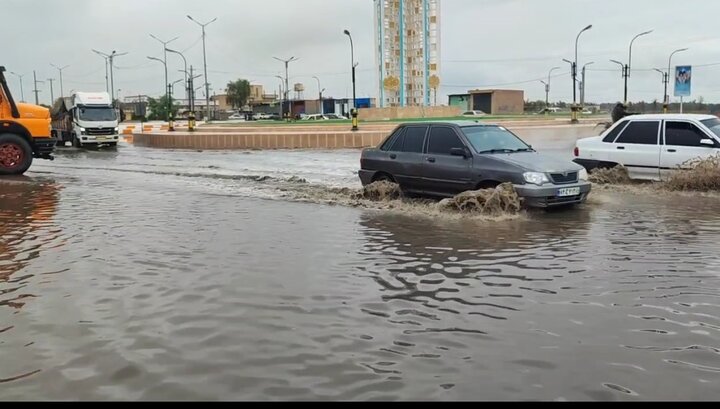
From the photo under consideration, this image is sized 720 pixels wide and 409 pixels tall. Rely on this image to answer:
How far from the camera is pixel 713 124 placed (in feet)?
41.0

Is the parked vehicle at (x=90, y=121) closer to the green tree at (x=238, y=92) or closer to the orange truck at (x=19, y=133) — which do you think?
the orange truck at (x=19, y=133)

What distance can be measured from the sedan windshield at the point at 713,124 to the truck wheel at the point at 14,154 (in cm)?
1711

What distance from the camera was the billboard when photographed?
107 ft

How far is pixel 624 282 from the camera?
6086mm

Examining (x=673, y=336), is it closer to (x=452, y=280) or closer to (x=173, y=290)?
(x=452, y=280)

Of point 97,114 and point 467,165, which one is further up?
point 97,114

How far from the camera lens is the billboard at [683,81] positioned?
3259 cm

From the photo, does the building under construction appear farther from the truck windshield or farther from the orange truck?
the orange truck

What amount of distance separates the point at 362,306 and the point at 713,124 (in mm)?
10172

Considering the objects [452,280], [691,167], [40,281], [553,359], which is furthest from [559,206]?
[40,281]

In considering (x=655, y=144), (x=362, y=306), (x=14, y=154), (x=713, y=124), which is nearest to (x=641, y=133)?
(x=655, y=144)

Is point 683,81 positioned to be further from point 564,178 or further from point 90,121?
point 90,121
